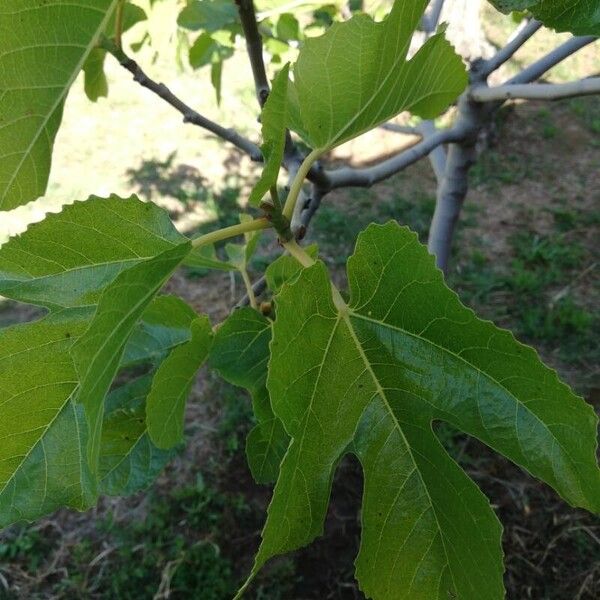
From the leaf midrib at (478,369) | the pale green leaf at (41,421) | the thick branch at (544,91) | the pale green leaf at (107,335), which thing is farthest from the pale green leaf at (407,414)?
the thick branch at (544,91)

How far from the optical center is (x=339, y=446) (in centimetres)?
63

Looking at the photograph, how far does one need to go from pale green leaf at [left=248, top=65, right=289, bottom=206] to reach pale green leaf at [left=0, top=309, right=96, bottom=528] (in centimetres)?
24

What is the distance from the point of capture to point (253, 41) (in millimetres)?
838

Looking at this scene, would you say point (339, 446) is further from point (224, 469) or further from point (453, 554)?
point (224, 469)

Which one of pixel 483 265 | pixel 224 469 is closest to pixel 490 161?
pixel 483 265

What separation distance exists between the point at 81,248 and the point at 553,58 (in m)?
1.00

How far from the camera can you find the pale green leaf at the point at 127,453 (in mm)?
879

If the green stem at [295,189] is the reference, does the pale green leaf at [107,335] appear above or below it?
below

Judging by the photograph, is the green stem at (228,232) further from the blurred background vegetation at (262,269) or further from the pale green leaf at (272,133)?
the blurred background vegetation at (262,269)

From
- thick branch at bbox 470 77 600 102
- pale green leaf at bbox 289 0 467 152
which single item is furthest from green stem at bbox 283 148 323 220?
thick branch at bbox 470 77 600 102

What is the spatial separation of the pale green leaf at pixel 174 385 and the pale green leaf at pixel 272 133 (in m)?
0.20

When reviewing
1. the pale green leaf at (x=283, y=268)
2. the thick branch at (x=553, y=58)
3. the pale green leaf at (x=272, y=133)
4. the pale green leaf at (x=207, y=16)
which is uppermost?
the pale green leaf at (x=207, y=16)

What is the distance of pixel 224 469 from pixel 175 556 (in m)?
0.34

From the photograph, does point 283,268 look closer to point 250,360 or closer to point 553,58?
point 250,360
